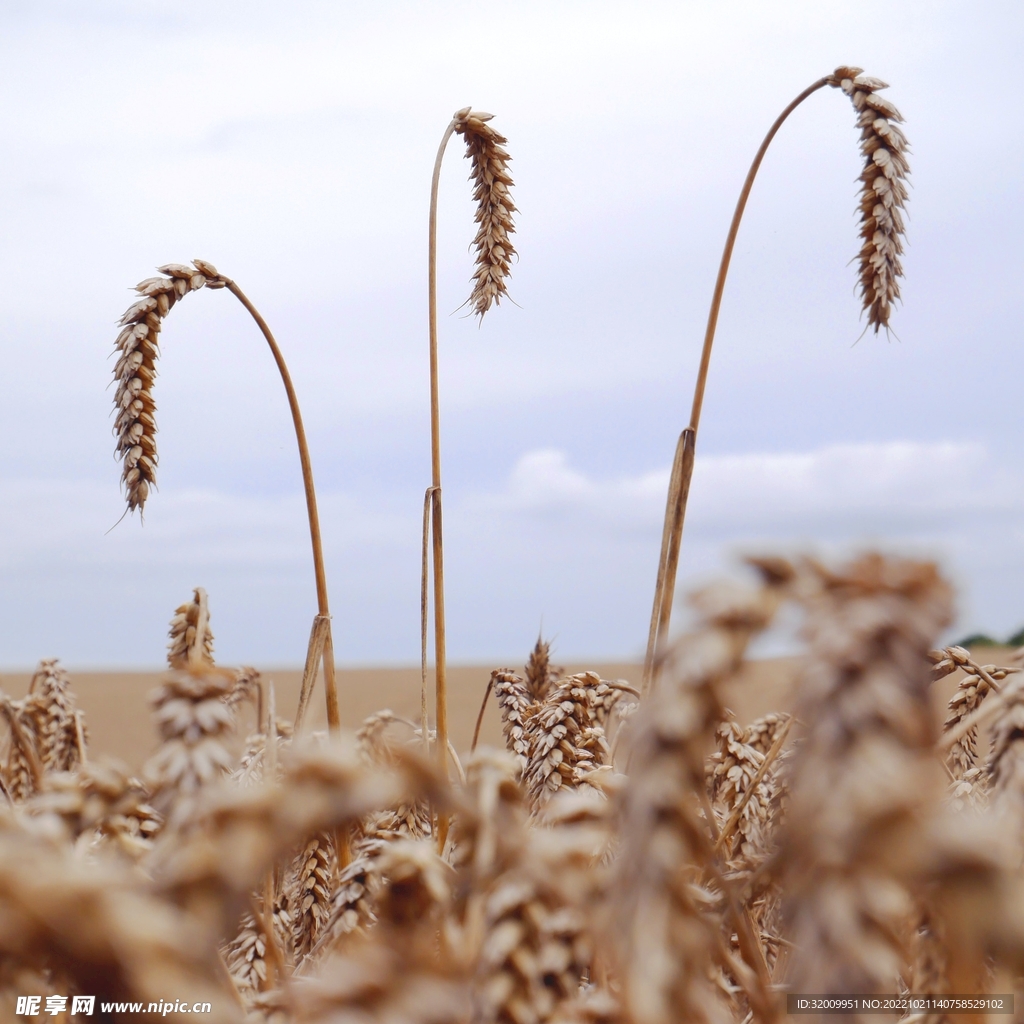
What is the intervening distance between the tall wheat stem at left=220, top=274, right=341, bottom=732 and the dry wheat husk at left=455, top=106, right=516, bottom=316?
1.99 ft

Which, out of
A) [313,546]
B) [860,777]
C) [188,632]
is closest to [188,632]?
[188,632]

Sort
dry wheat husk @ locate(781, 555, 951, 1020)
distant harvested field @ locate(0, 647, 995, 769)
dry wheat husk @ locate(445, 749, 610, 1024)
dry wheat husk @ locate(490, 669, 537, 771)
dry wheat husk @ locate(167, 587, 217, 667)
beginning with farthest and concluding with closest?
distant harvested field @ locate(0, 647, 995, 769)
dry wheat husk @ locate(490, 669, 537, 771)
dry wheat husk @ locate(167, 587, 217, 667)
dry wheat husk @ locate(445, 749, 610, 1024)
dry wheat husk @ locate(781, 555, 951, 1020)

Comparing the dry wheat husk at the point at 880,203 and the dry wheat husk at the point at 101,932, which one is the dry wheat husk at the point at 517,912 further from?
the dry wheat husk at the point at 880,203

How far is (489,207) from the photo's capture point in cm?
257

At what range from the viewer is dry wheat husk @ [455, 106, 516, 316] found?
2.54 meters

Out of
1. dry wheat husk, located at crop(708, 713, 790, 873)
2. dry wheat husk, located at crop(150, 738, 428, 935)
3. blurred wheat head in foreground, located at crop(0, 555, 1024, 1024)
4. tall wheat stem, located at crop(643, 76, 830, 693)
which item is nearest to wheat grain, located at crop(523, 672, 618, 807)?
tall wheat stem, located at crop(643, 76, 830, 693)

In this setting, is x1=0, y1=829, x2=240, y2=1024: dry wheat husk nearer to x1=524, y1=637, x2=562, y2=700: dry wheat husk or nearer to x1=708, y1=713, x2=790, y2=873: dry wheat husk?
x1=708, y1=713, x2=790, y2=873: dry wheat husk

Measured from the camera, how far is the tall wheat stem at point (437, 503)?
2098mm

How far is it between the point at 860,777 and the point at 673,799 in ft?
0.39

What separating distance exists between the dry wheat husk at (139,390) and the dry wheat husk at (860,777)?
177 cm

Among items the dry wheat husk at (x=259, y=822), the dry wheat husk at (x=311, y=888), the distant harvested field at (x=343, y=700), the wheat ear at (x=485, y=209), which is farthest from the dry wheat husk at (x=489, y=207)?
the distant harvested field at (x=343, y=700)

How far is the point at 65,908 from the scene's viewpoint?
1.85 ft

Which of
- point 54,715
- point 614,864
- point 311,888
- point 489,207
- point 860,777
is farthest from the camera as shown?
point 54,715

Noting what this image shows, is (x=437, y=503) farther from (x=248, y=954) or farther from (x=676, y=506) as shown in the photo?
(x=248, y=954)
